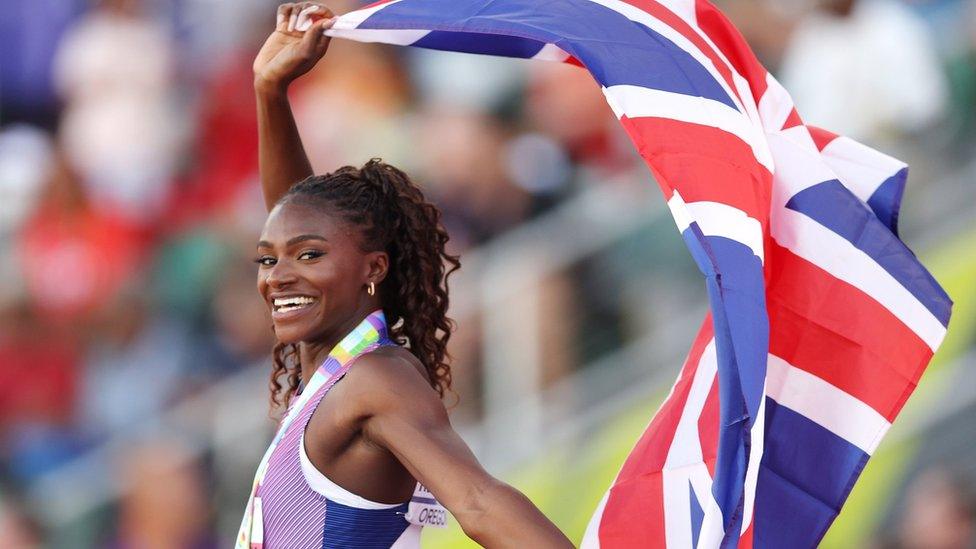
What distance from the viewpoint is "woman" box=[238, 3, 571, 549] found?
2.85 metres

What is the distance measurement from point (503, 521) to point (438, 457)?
0.55 ft

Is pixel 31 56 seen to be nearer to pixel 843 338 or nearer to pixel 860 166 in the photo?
pixel 860 166

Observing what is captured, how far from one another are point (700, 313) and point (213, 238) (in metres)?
2.75

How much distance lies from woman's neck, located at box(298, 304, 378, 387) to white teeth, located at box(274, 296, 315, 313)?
0.26 ft

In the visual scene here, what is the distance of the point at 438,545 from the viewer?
6414 millimetres

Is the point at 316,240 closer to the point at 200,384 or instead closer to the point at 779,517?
the point at 779,517

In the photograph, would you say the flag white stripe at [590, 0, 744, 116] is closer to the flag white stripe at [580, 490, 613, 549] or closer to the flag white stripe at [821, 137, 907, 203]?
the flag white stripe at [821, 137, 907, 203]

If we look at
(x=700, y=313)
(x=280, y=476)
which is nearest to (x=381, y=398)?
(x=280, y=476)

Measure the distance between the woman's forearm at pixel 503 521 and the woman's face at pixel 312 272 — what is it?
0.60m

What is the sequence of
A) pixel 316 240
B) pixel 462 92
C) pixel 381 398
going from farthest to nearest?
pixel 462 92 < pixel 316 240 < pixel 381 398

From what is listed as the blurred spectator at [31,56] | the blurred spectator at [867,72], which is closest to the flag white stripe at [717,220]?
the blurred spectator at [867,72]

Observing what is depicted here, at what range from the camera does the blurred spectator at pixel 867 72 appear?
5910 mm

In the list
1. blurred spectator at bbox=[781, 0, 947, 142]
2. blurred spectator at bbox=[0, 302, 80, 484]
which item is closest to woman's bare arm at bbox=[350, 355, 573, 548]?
blurred spectator at bbox=[781, 0, 947, 142]

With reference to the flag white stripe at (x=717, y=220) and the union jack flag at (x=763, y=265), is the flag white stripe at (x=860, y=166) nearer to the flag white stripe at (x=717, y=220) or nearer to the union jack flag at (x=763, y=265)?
the union jack flag at (x=763, y=265)
